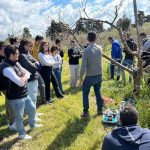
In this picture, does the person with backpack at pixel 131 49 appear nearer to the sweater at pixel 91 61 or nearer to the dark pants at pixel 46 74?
the dark pants at pixel 46 74

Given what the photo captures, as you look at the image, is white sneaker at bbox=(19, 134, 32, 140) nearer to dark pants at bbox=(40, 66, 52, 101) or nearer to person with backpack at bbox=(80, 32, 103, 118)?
person with backpack at bbox=(80, 32, 103, 118)

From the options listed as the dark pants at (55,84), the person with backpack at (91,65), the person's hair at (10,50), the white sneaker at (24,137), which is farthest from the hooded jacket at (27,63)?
the dark pants at (55,84)

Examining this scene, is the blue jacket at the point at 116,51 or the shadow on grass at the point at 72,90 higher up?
the blue jacket at the point at 116,51

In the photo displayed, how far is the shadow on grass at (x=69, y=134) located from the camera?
7851mm

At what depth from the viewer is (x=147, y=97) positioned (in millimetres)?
9375

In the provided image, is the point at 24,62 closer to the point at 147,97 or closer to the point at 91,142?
the point at 91,142

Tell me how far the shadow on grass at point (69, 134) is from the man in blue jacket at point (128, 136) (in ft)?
10.4

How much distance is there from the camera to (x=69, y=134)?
8.48 meters

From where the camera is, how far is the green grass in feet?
25.8

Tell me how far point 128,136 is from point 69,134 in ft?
13.3

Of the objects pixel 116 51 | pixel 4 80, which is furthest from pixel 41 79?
pixel 116 51

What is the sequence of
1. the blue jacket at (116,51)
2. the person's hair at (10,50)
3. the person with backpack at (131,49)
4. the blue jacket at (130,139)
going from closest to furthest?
the blue jacket at (130,139), the person's hair at (10,50), the person with backpack at (131,49), the blue jacket at (116,51)

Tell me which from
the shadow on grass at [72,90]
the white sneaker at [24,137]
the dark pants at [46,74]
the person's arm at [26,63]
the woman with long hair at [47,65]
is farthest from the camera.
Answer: the shadow on grass at [72,90]

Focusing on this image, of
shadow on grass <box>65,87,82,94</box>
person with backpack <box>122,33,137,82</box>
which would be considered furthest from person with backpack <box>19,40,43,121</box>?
person with backpack <box>122,33,137,82</box>
